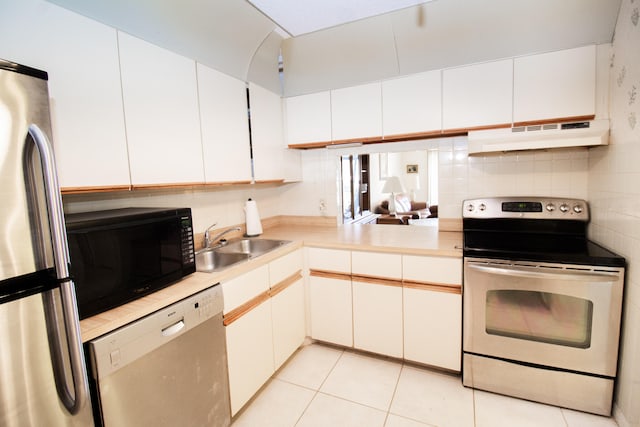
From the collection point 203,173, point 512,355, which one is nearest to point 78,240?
point 203,173

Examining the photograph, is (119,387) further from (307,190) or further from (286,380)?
(307,190)

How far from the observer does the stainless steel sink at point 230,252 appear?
2.03 m

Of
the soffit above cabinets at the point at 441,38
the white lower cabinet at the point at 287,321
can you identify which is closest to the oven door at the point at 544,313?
the white lower cabinet at the point at 287,321

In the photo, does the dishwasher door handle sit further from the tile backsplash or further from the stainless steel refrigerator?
the tile backsplash

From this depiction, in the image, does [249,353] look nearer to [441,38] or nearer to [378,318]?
[378,318]

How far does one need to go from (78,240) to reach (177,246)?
436 mm

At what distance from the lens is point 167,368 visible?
4.16 ft

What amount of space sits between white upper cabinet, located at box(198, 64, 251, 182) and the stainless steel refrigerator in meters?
1.05

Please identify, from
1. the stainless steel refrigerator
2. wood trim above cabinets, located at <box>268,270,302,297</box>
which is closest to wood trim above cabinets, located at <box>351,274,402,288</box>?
wood trim above cabinets, located at <box>268,270,302,297</box>

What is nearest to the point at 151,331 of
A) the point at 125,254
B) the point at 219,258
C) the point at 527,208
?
the point at 125,254

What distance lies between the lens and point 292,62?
2.39 metres

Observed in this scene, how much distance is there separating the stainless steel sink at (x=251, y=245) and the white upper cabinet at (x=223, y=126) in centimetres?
48

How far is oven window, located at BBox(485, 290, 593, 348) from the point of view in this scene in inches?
65.2

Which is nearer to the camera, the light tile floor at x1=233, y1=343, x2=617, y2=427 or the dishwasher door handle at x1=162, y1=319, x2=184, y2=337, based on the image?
the dishwasher door handle at x1=162, y1=319, x2=184, y2=337
